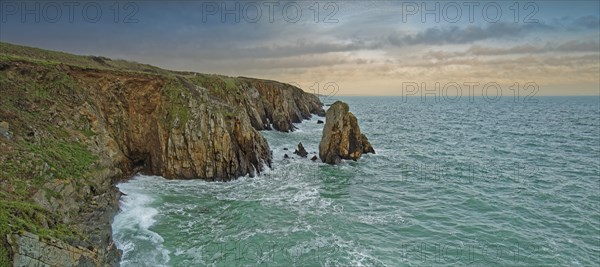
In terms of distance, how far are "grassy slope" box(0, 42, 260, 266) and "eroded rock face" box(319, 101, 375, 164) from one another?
19.6 meters

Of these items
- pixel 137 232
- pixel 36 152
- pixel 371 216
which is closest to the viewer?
pixel 137 232

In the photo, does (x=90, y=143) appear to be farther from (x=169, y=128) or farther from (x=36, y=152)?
(x=169, y=128)

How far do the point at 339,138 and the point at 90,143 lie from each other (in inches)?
1169

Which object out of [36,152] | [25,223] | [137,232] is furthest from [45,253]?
[36,152]

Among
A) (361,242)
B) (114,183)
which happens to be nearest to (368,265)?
(361,242)

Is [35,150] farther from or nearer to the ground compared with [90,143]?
farther from the ground

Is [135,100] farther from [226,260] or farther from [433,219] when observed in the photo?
[433,219]

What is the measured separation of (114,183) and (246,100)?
40.4m

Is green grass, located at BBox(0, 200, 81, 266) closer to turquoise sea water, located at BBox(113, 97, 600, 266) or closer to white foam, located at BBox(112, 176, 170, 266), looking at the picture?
white foam, located at BBox(112, 176, 170, 266)

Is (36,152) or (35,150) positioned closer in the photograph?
(36,152)

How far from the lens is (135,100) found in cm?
3681

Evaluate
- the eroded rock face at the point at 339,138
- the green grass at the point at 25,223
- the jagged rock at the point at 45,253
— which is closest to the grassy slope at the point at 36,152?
the green grass at the point at 25,223

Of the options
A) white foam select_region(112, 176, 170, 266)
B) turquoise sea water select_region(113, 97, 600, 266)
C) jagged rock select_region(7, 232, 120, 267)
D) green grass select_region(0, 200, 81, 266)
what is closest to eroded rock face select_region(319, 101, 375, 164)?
turquoise sea water select_region(113, 97, 600, 266)

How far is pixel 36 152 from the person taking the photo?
72.4 feet
